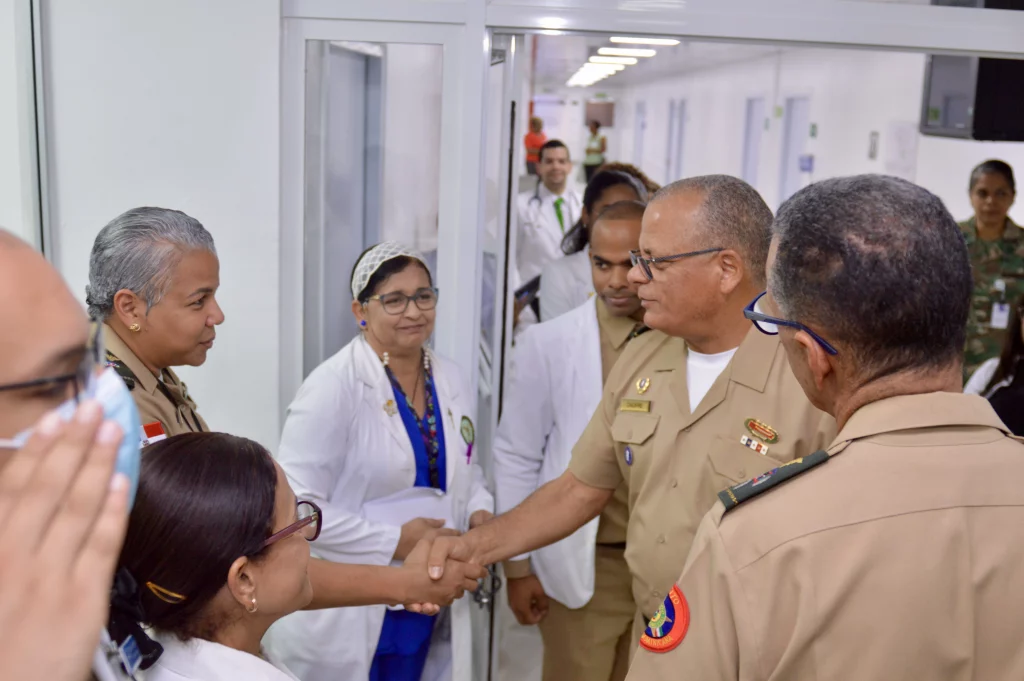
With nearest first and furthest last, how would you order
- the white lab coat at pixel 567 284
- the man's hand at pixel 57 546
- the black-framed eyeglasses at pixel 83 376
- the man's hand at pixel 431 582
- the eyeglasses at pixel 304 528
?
the man's hand at pixel 57 546
the black-framed eyeglasses at pixel 83 376
the eyeglasses at pixel 304 528
the man's hand at pixel 431 582
the white lab coat at pixel 567 284

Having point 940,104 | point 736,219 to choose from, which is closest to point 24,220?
point 736,219

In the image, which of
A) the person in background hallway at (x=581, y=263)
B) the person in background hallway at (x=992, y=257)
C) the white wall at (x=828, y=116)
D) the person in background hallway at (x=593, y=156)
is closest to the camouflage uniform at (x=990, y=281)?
the person in background hallway at (x=992, y=257)

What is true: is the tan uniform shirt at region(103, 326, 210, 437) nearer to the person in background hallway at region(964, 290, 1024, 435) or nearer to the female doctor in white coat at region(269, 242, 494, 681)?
the female doctor in white coat at region(269, 242, 494, 681)

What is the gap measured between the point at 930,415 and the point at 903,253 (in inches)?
8.6

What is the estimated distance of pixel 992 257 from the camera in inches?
195

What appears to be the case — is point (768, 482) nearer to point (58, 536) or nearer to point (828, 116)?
point (58, 536)

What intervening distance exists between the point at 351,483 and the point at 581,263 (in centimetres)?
217

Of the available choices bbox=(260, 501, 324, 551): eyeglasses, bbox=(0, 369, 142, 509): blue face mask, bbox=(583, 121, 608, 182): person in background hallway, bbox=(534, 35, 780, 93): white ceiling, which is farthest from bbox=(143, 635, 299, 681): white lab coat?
bbox=(583, 121, 608, 182): person in background hallway

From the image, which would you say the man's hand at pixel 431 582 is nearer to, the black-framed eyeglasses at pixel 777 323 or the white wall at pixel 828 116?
the black-framed eyeglasses at pixel 777 323

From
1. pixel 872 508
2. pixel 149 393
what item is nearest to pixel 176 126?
pixel 149 393

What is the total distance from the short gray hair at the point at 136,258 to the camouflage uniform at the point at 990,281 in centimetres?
417

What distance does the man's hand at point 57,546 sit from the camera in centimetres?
75

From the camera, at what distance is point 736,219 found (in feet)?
6.93

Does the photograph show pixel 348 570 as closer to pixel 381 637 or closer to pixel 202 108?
pixel 381 637
